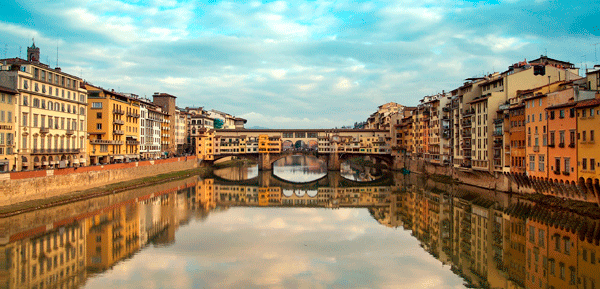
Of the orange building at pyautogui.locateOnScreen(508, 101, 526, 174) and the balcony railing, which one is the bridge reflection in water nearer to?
the orange building at pyautogui.locateOnScreen(508, 101, 526, 174)

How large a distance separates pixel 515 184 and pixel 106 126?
129 ft

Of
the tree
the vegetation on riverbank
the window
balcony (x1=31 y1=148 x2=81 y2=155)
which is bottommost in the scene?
the vegetation on riverbank

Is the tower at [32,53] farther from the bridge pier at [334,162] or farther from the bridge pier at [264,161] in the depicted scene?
the bridge pier at [334,162]

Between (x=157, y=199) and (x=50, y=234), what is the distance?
14.8m

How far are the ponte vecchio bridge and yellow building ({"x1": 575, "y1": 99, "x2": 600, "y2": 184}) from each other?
4524 cm

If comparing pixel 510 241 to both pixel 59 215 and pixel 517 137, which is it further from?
pixel 59 215

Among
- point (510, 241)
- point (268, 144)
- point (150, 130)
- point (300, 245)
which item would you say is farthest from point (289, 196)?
point (268, 144)

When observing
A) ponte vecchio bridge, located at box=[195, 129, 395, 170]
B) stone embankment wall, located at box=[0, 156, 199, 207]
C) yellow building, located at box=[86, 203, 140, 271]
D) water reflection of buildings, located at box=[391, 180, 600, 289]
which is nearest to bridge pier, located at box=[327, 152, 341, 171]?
ponte vecchio bridge, located at box=[195, 129, 395, 170]

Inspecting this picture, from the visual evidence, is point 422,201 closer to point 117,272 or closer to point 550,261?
point 550,261

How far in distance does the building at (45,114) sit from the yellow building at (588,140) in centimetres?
3614

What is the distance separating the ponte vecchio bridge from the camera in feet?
243

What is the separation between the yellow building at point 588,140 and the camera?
26484mm

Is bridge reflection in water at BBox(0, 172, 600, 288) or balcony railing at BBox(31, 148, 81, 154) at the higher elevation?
balcony railing at BBox(31, 148, 81, 154)

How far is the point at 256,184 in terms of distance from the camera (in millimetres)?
56000
